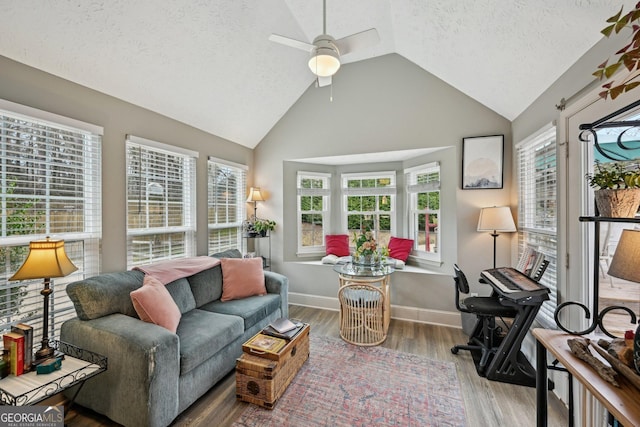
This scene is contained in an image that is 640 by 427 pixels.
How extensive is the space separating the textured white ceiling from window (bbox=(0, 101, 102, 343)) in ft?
1.52

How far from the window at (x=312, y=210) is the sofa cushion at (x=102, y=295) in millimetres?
2498

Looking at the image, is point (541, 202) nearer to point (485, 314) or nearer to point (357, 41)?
point (485, 314)

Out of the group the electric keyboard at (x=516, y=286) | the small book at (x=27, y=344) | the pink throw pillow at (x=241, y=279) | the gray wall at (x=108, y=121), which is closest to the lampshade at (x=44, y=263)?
the small book at (x=27, y=344)

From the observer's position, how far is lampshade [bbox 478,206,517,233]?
2.83 meters

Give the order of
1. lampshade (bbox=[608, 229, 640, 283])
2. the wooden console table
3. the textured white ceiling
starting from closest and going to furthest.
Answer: the wooden console table
lampshade (bbox=[608, 229, 640, 283])
the textured white ceiling

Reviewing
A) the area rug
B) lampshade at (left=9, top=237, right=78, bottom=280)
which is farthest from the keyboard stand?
lampshade at (left=9, top=237, right=78, bottom=280)

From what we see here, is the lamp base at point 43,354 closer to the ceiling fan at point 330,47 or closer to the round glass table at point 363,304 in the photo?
the round glass table at point 363,304

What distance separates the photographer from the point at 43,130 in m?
2.04

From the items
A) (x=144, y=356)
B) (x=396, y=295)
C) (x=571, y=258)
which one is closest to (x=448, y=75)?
(x=571, y=258)

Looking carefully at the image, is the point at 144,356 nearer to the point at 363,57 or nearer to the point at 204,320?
the point at 204,320

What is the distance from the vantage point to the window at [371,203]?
431 cm

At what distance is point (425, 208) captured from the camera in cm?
386

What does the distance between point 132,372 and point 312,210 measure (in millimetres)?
3168

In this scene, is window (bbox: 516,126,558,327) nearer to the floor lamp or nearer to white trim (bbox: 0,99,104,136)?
the floor lamp
